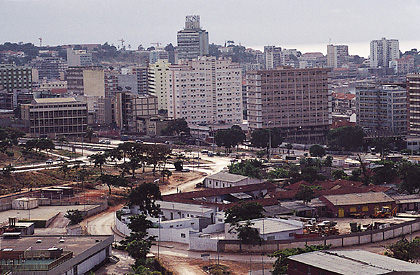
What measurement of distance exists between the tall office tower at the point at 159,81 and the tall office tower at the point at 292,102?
33.2 m

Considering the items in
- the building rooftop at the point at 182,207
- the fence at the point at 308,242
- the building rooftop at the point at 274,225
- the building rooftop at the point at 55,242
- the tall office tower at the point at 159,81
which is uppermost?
the tall office tower at the point at 159,81

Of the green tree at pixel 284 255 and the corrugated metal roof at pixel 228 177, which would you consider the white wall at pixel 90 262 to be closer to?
the green tree at pixel 284 255

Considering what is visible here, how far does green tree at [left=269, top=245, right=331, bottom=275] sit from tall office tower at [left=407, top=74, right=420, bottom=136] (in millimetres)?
57476

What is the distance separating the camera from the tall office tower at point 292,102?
354 feet

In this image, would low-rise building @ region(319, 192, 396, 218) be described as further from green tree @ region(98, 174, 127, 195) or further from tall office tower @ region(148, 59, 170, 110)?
tall office tower @ region(148, 59, 170, 110)

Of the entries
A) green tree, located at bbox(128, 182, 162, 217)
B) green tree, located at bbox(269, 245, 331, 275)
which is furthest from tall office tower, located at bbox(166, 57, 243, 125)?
green tree, located at bbox(269, 245, 331, 275)

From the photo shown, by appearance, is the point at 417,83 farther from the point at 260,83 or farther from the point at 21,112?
the point at 21,112

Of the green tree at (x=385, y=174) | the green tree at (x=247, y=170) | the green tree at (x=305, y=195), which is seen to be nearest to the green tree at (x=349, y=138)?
the green tree at (x=247, y=170)

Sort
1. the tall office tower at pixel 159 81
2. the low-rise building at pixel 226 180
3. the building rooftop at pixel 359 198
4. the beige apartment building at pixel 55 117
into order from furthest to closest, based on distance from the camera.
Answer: the tall office tower at pixel 159 81
the beige apartment building at pixel 55 117
the low-rise building at pixel 226 180
the building rooftop at pixel 359 198

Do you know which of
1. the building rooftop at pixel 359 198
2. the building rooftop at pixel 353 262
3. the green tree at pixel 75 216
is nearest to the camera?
the building rooftop at pixel 353 262

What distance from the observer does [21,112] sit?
110438mm

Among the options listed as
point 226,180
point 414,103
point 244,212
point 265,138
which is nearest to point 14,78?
point 265,138

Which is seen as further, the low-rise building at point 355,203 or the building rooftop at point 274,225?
the low-rise building at point 355,203

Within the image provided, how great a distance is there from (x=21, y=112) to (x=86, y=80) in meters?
35.3
